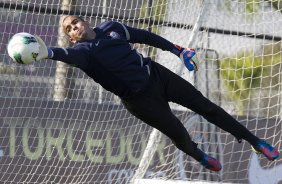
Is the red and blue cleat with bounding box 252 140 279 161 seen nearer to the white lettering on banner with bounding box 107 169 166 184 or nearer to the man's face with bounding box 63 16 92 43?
the man's face with bounding box 63 16 92 43

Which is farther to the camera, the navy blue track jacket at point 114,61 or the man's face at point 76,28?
the man's face at point 76,28

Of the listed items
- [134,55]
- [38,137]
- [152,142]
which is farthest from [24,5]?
[134,55]

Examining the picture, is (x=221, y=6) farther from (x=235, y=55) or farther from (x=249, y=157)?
(x=249, y=157)

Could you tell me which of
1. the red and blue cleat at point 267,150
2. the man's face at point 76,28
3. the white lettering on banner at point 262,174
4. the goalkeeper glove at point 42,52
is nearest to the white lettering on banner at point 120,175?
the white lettering on banner at point 262,174

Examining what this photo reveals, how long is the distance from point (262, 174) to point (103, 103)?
1753mm

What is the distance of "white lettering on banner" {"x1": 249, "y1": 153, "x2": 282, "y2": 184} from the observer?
802 centimetres

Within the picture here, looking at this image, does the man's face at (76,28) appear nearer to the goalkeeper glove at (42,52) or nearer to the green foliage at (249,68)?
the goalkeeper glove at (42,52)

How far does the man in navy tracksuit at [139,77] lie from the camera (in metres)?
5.18

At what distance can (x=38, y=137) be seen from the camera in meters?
7.49

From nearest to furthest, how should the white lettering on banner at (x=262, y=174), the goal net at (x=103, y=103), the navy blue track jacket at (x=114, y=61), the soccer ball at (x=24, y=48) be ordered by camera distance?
the soccer ball at (x=24, y=48)
the navy blue track jacket at (x=114, y=61)
the goal net at (x=103, y=103)
the white lettering on banner at (x=262, y=174)

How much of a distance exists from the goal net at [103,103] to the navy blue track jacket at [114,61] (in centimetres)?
187

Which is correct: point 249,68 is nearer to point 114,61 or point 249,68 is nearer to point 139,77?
point 139,77

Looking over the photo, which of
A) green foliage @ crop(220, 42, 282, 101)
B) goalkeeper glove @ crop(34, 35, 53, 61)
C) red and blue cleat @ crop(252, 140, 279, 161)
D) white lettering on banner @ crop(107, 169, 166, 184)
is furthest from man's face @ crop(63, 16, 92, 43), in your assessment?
white lettering on banner @ crop(107, 169, 166, 184)

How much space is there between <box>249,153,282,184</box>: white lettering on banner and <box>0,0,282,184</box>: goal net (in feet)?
0.22
